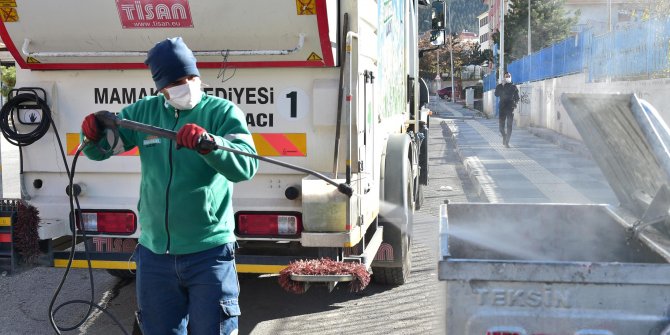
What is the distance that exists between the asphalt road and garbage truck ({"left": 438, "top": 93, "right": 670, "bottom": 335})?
1040 millimetres

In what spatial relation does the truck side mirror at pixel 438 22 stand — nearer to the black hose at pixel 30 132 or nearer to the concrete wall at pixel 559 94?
the concrete wall at pixel 559 94

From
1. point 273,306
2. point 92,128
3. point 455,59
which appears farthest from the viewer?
point 455,59

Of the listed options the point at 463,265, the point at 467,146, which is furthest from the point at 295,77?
the point at 467,146

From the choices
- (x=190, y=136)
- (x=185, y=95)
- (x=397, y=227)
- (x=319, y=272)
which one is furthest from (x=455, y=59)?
(x=190, y=136)

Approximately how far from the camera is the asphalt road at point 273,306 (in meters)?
5.71

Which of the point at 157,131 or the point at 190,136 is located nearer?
the point at 190,136

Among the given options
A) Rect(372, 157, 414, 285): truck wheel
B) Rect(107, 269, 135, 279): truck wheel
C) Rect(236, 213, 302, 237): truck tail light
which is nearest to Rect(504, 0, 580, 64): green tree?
Rect(372, 157, 414, 285): truck wheel

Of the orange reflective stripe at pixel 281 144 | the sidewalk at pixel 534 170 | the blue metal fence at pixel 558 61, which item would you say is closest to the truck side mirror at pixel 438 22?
the sidewalk at pixel 534 170

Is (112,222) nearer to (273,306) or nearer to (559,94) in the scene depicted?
(273,306)

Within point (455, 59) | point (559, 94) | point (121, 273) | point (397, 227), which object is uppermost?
point (455, 59)

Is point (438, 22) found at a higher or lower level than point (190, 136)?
higher

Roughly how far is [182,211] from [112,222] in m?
2.34

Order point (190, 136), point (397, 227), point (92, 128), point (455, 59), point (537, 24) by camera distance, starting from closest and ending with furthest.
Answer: point (190, 136)
point (92, 128)
point (397, 227)
point (537, 24)
point (455, 59)

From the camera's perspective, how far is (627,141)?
11.3ft
